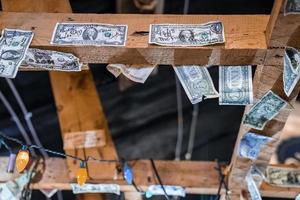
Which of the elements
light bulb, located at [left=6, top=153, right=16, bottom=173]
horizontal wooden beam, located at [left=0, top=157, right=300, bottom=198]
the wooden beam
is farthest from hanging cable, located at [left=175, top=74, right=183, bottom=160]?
light bulb, located at [left=6, top=153, right=16, bottom=173]

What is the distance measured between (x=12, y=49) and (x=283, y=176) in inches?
37.8

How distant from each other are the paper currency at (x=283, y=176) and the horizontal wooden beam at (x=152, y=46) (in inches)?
24.6

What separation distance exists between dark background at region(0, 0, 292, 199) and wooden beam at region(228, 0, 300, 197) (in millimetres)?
755

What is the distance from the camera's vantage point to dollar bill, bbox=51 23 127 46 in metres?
0.86

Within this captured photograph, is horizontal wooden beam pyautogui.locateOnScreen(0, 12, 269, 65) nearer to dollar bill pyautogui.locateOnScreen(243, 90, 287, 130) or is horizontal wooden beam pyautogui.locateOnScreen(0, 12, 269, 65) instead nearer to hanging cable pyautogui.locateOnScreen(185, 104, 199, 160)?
dollar bill pyautogui.locateOnScreen(243, 90, 287, 130)

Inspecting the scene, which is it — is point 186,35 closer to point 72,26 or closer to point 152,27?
point 152,27

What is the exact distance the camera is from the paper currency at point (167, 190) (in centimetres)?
133

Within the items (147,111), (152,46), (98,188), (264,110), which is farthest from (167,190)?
(147,111)

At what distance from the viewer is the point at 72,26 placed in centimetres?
89

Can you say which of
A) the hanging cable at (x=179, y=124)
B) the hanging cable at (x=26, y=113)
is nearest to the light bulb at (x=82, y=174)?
the hanging cable at (x=26, y=113)

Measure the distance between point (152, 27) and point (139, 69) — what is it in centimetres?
10

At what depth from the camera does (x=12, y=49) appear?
0.87 metres

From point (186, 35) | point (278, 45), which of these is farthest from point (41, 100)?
point (278, 45)

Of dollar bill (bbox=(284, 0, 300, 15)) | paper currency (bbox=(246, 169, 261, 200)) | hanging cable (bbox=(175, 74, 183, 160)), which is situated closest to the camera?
dollar bill (bbox=(284, 0, 300, 15))
